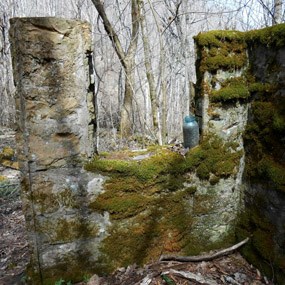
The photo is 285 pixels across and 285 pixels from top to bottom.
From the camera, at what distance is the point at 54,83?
2.24 metres

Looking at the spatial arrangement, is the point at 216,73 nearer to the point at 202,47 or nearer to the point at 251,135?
the point at 202,47

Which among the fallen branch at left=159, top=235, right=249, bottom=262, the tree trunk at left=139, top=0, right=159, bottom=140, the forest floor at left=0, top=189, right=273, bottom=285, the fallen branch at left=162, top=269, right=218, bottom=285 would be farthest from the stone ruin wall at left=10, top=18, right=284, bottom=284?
the tree trunk at left=139, top=0, right=159, bottom=140

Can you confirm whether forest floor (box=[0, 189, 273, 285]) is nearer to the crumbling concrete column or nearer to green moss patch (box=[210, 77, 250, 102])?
the crumbling concrete column

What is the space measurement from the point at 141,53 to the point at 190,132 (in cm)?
944

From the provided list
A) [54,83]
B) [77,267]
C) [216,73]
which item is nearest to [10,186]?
[77,267]

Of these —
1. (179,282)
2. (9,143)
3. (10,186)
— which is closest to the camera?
(179,282)

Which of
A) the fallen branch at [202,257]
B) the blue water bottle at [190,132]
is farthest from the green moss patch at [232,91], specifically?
the fallen branch at [202,257]

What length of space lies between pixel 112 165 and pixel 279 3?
4771 mm

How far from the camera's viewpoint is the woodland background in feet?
16.4

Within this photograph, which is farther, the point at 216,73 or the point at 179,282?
the point at 216,73

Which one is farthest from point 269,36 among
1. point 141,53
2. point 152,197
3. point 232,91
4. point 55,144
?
point 141,53

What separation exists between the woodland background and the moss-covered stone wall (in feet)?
2.79

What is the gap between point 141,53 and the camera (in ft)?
37.5

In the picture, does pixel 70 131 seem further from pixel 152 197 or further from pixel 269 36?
pixel 269 36
